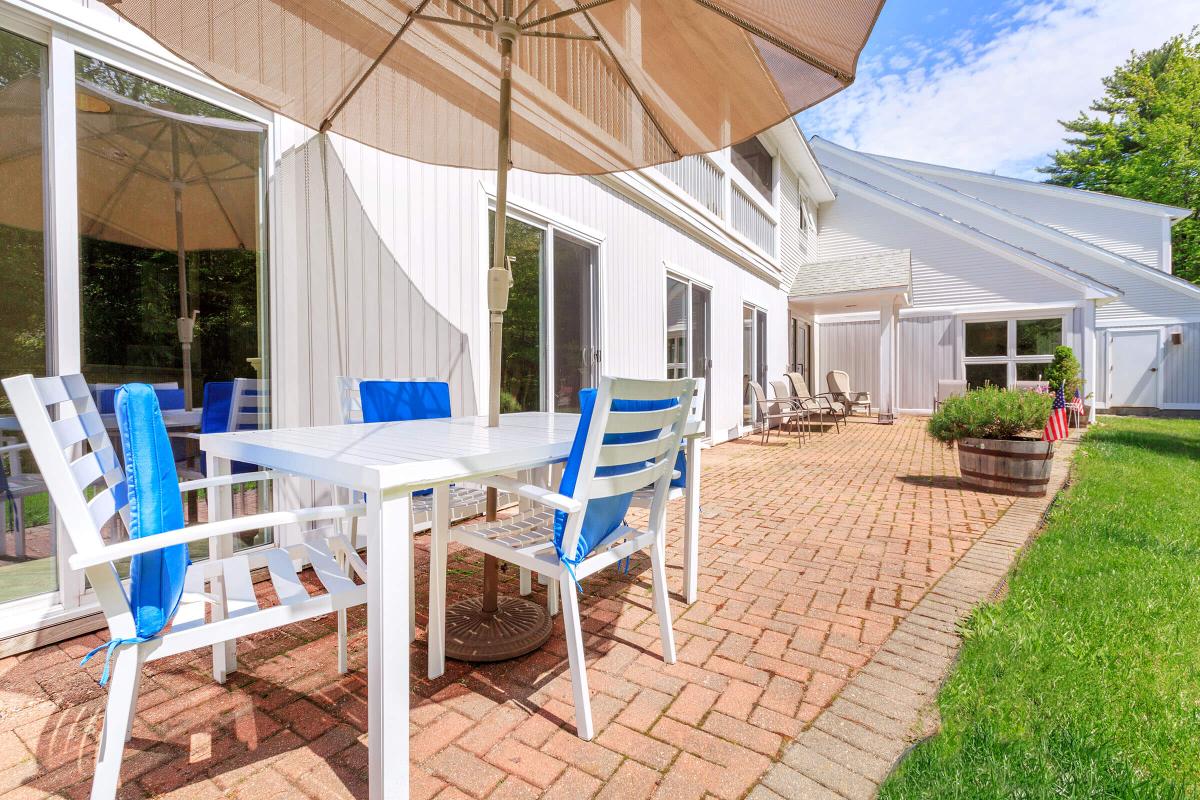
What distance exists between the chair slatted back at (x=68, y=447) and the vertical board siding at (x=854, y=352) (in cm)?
1388

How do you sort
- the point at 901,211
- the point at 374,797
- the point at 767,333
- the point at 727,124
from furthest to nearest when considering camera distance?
the point at 901,211 → the point at 767,333 → the point at 727,124 → the point at 374,797

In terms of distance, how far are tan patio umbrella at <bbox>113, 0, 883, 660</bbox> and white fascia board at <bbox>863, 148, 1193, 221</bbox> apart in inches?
695

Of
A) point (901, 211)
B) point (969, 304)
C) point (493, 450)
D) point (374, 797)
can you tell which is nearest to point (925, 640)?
point (493, 450)

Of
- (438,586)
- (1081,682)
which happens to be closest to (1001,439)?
(1081,682)

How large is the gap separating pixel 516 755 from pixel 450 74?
2.90 meters

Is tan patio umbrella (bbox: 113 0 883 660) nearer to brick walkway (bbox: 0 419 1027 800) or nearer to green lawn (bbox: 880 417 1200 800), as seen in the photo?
brick walkway (bbox: 0 419 1027 800)

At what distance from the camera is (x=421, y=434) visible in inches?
80.2

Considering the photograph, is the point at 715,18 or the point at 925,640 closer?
the point at 715,18

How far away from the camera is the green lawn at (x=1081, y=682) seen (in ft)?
4.63

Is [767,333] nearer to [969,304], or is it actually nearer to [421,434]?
[969,304]

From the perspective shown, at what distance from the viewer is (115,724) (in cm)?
115

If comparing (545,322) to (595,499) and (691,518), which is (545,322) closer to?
(691,518)

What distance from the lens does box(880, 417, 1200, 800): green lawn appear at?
4.63 feet

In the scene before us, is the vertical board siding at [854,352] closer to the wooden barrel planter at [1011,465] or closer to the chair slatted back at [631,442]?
the wooden barrel planter at [1011,465]
